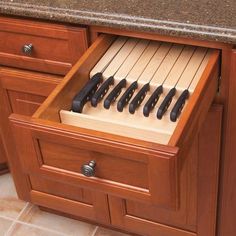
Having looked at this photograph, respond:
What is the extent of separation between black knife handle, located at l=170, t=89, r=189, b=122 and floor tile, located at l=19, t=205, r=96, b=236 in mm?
749

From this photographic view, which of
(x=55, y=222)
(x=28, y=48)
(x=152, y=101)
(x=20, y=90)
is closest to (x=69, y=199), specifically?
(x=55, y=222)

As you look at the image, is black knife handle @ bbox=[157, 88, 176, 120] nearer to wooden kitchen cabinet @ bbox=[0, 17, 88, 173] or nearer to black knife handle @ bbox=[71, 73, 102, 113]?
black knife handle @ bbox=[71, 73, 102, 113]

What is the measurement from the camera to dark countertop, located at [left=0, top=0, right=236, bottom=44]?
1.13 metres

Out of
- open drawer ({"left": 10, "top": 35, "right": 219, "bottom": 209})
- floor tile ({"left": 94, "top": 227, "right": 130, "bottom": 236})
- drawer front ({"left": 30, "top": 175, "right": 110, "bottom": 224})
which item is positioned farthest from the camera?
floor tile ({"left": 94, "top": 227, "right": 130, "bottom": 236})

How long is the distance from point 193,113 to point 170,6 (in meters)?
0.31

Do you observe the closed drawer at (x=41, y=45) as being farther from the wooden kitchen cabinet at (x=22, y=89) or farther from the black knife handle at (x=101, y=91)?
the black knife handle at (x=101, y=91)

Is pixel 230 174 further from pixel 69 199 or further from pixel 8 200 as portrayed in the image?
pixel 8 200

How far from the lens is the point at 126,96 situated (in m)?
1.14

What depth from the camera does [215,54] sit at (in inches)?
45.5

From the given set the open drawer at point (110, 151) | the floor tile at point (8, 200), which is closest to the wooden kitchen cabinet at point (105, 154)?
the open drawer at point (110, 151)

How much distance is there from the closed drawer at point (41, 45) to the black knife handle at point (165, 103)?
0.87 feet

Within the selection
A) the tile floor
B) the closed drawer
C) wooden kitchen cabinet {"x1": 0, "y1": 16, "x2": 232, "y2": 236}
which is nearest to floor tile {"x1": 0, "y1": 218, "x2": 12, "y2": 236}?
the tile floor

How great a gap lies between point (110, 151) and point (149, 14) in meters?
0.36

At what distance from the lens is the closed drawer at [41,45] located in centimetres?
129
